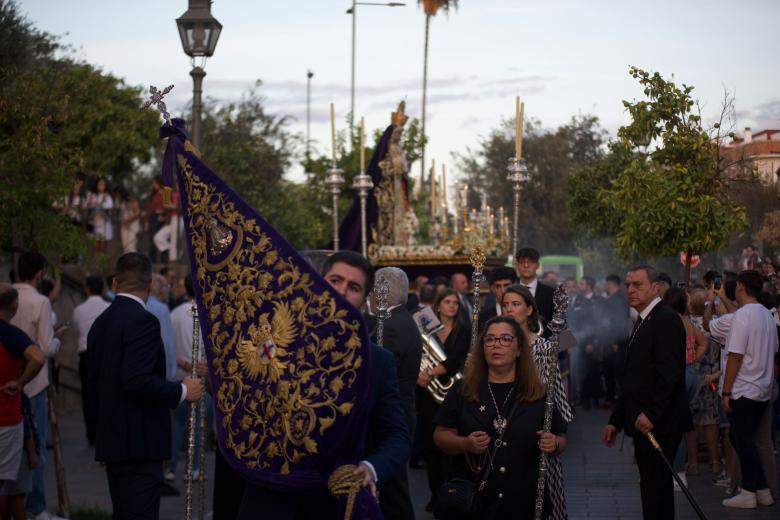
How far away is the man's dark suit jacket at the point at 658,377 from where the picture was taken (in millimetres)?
8523

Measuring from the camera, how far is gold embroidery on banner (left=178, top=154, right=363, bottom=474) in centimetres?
473

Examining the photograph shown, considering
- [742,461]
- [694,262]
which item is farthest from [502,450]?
[694,262]

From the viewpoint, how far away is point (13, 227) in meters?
13.9

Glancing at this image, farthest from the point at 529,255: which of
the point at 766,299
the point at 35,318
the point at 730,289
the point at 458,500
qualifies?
the point at 458,500

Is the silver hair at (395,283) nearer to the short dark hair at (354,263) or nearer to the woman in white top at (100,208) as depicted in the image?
the short dark hair at (354,263)

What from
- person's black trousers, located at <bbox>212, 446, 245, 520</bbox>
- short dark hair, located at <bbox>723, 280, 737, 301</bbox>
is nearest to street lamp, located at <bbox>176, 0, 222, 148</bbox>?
short dark hair, located at <bbox>723, 280, 737, 301</bbox>

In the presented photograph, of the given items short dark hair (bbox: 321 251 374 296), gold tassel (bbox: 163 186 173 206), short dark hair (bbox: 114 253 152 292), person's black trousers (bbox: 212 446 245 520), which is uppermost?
gold tassel (bbox: 163 186 173 206)

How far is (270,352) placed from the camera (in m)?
4.84

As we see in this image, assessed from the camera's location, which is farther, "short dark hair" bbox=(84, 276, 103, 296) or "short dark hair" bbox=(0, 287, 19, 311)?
"short dark hair" bbox=(84, 276, 103, 296)

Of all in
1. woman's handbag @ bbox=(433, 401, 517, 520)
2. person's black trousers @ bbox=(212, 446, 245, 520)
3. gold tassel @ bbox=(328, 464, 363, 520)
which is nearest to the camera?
gold tassel @ bbox=(328, 464, 363, 520)

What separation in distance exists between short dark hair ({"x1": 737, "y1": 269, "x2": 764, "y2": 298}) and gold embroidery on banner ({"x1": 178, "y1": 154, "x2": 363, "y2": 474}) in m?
6.49

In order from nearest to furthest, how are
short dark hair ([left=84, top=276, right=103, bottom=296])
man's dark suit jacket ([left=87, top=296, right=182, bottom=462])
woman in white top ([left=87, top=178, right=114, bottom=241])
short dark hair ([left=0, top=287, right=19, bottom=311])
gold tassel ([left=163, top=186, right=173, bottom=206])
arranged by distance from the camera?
gold tassel ([left=163, top=186, right=173, bottom=206]) < man's dark suit jacket ([left=87, top=296, right=182, bottom=462]) < short dark hair ([left=0, top=287, right=19, bottom=311]) < short dark hair ([left=84, top=276, right=103, bottom=296]) < woman in white top ([left=87, top=178, right=114, bottom=241])

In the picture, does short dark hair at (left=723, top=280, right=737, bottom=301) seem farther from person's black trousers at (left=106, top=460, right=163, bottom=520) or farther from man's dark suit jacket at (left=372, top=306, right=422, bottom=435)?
person's black trousers at (left=106, top=460, right=163, bottom=520)

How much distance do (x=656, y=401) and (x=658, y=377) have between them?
0.54 feet
